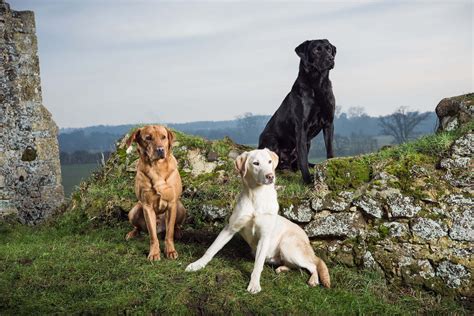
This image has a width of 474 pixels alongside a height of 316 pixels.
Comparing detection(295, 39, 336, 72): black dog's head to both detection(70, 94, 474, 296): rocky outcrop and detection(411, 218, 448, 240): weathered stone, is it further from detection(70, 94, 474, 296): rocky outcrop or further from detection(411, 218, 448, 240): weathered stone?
detection(411, 218, 448, 240): weathered stone

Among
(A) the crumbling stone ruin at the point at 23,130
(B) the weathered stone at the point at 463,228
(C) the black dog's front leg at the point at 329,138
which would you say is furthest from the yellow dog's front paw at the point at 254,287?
(A) the crumbling stone ruin at the point at 23,130

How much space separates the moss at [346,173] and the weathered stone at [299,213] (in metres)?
0.43

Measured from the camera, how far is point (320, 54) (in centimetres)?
633

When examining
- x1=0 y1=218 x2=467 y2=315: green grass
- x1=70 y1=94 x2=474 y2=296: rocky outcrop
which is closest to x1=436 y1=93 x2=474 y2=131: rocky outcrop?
x1=70 y1=94 x2=474 y2=296: rocky outcrop

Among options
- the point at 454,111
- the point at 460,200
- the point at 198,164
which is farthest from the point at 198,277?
the point at 454,111

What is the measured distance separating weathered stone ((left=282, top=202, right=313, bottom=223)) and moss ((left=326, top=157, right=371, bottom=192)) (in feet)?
1.41

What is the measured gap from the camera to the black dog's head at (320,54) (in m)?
6.33

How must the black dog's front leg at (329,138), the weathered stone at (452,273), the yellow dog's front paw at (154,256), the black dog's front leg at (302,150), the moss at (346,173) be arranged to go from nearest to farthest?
the weathered stone at (452,273)
the yellow dog's front paw at (154,256)
the moss at (346,173)
the black dog's front leg at (302,150)
the black dog's front leg at (329,138)

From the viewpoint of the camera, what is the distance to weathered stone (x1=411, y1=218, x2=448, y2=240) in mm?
5680

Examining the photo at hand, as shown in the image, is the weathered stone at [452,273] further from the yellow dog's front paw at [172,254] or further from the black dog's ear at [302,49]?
the black dog's ear at [302,49]

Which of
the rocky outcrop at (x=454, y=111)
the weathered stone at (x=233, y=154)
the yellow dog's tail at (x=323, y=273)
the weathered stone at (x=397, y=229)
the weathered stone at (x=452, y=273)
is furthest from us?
the weathered stone at (x=233, y=154)

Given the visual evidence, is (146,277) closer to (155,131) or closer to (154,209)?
(154,209)

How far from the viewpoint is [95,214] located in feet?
26.1

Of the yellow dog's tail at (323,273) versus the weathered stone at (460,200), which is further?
the weathered stone at (460,200)
